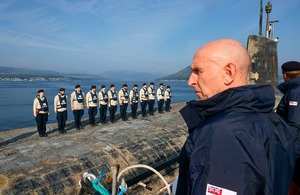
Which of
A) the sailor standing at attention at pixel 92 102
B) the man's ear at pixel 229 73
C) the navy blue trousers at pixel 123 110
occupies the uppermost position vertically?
the man's ear at pixel 229 73

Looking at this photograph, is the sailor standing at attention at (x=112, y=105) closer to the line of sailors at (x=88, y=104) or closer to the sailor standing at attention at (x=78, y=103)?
the line of sailors at (x=88, y=104)

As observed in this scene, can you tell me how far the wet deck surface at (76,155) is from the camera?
4.84 metres

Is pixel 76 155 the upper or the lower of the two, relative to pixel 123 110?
upper

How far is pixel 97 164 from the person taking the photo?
5.91m

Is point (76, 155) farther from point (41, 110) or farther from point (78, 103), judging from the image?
point (78, 103)

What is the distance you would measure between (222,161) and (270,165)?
0.35 metres

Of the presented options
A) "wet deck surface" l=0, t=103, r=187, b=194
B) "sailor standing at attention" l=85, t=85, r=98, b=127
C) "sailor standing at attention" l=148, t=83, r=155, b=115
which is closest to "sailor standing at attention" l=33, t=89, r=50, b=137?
"wet deck surface" l=0, t=103, r=187, b=194

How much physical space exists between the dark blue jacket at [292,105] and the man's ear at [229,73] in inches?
94.3

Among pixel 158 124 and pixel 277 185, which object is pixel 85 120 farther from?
pixel 277 185

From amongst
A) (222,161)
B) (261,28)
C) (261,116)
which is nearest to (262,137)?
(261,116)

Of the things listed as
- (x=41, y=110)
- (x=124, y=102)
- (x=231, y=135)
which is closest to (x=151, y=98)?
(x=124, y=102)

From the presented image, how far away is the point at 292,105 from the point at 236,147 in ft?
9.44

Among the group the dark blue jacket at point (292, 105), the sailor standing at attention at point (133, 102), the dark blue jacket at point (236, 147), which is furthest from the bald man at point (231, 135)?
the sailor standing at attention at point (133, 102)

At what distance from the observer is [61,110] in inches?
474
